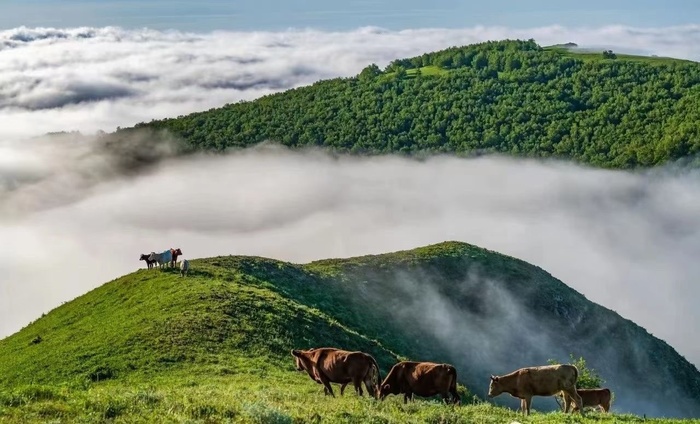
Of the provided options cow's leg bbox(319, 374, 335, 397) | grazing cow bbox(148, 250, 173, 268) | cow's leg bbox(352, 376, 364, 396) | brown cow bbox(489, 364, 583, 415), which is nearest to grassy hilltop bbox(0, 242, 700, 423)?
cow's leg bbox(352, 376, 364, 396)

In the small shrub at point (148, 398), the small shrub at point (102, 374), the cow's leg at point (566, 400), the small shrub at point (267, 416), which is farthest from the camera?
the small shrub at point (102, 374)

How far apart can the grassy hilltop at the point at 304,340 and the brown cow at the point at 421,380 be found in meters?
1.22

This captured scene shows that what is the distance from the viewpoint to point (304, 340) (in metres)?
40.9

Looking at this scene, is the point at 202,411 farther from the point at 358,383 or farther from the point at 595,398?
the point at 595,398

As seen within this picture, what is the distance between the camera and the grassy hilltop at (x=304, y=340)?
65.4 ft

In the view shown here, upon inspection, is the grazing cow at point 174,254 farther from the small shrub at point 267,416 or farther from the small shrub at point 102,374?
the small shrub at point 267,416

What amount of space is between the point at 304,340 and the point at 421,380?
16.6 meters

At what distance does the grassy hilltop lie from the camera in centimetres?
1994

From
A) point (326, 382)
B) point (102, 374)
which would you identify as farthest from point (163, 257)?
point (326, 382)

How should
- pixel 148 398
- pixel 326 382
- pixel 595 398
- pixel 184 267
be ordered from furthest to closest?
pixel 184 267
pixel 595 398
pixel 326 382
pixel 148 398

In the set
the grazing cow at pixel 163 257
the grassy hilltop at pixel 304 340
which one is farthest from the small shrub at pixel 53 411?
the grazing cow at pixel 163 257

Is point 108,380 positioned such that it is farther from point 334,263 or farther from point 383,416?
point 334,263

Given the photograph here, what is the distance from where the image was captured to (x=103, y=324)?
42844 mm

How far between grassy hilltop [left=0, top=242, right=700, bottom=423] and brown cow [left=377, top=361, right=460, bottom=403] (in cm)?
122
